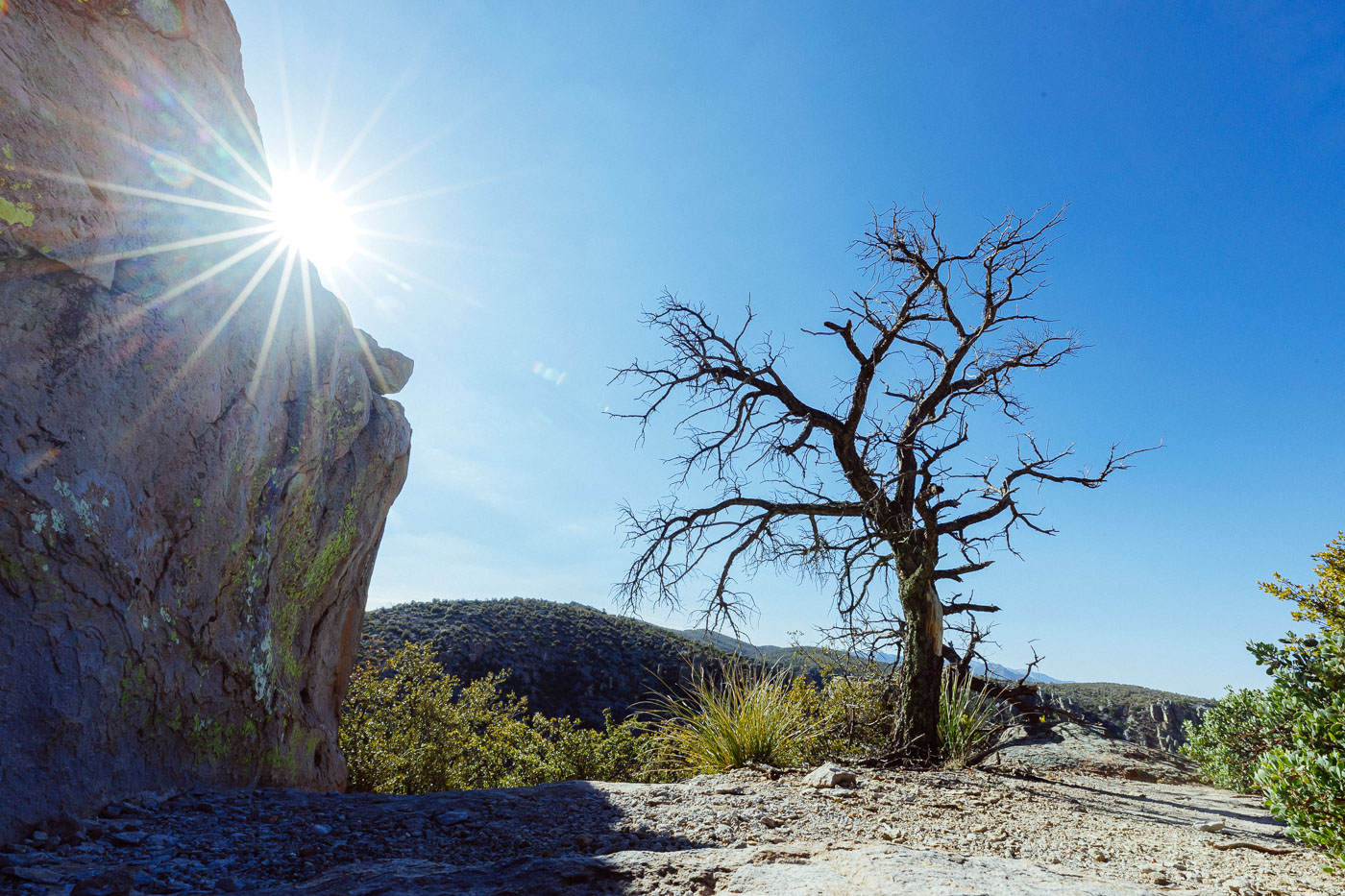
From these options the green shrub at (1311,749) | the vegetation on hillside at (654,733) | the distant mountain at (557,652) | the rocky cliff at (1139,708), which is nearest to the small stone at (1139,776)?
the vegetation on hillside at (654,733)

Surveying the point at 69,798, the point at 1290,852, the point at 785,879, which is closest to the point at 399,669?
the point at 69,798

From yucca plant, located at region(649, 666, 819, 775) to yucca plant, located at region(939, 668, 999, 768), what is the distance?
4.32ft

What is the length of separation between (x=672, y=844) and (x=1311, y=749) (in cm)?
358

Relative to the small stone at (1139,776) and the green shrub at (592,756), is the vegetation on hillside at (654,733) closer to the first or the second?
the green shrub at (592,756)

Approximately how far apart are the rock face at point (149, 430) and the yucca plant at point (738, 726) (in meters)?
3.24

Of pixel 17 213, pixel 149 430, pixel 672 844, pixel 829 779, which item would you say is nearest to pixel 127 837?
pixel 149 430

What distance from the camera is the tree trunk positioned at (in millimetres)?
6887

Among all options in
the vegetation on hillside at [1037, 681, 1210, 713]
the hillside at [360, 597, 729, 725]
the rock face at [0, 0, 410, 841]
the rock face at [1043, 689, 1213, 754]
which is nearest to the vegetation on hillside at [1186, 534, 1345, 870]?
the rock face at [0, 0, 410, 841]

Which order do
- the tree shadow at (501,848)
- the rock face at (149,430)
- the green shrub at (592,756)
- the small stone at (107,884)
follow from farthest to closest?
the green shrub at (592,756)
the rock face at (149,430)
the small stone at (107,884)
the tree shadow at (501,848)

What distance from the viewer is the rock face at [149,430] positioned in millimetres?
3189

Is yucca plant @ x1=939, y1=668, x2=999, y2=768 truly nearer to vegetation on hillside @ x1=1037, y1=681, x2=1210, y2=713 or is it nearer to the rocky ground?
the rocky ground

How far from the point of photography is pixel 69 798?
307 centimetres

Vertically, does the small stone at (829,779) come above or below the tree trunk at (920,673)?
below

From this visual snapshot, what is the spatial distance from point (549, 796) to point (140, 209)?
428 cm
